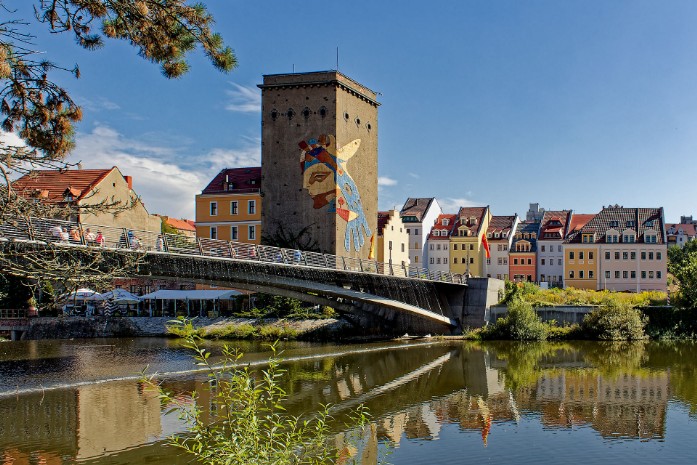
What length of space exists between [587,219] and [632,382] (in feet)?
188

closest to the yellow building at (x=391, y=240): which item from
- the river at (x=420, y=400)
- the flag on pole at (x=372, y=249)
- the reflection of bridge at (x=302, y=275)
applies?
the flag on pole at (x=372, y=249)

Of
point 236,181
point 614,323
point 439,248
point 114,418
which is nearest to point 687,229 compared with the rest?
point 439,248

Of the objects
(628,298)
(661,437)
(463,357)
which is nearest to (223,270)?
(463,357)

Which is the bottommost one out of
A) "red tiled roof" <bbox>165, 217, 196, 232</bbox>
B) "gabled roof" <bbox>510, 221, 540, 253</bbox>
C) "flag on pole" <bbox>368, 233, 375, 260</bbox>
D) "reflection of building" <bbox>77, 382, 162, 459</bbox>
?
"reflection of building" <bbox>77, 382, 162, 459</bbox>

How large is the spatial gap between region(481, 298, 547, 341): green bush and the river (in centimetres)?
→ 377

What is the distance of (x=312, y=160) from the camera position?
55.6 m

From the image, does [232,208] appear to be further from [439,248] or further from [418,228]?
[439,248]

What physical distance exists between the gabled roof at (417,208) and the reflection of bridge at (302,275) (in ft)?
116

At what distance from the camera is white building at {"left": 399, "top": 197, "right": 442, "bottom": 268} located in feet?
286

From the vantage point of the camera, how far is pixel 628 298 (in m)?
53.8

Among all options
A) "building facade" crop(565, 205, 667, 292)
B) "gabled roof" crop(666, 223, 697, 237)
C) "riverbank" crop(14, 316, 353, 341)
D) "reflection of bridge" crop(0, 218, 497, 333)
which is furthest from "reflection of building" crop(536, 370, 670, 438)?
"gabled roof" crop(666, 223, 697, 237)

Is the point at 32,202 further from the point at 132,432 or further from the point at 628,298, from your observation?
the point at 628,298

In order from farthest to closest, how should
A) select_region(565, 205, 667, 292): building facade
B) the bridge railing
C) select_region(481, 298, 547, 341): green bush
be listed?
1. select_region(565, 205, 667, 292): building facade
2. select_region(481, 298, 547, 341): green bush
3. the bridge railing

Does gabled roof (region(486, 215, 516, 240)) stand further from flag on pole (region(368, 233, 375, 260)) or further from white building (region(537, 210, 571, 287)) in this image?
flag on pole (region(368, 233, 375, 260))
